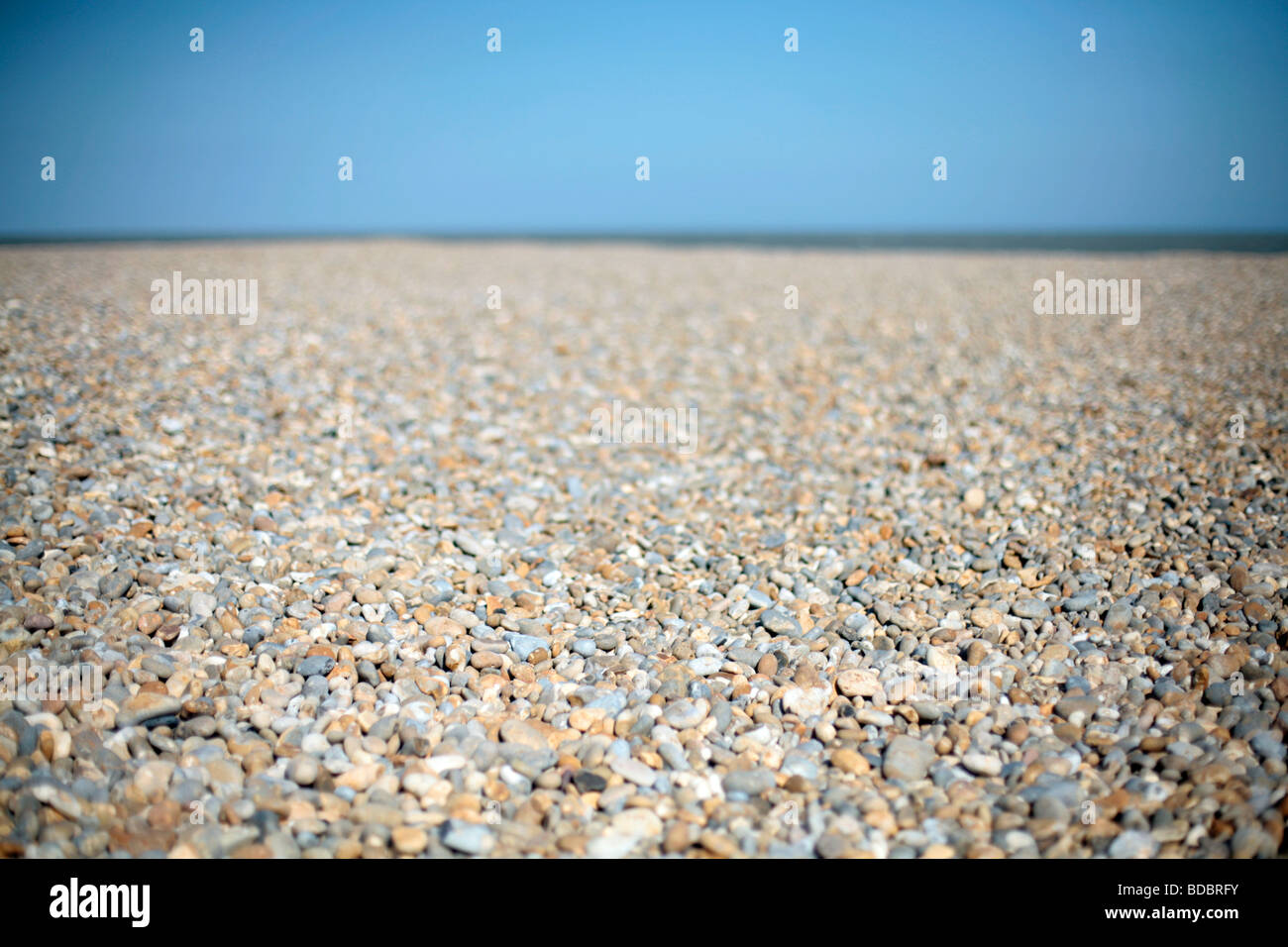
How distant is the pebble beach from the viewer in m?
3.39

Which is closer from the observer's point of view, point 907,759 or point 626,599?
point 907,759

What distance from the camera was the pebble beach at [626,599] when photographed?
3.39m

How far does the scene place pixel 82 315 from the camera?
10133mm

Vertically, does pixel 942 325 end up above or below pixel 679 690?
above

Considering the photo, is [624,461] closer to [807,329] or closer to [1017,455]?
[1017,455]

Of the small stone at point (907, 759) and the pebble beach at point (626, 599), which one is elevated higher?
the pebble beach at point (626, 599)

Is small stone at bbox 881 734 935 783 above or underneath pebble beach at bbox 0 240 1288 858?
underneath

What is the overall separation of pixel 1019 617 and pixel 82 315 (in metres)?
11.9

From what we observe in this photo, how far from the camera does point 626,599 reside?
5.33m

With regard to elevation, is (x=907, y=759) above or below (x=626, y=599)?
below

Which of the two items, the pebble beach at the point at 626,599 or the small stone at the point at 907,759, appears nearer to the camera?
the pebble beach at the point at 626,599

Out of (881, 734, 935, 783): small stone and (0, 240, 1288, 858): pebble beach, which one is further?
(881, 734, 935, 783): small stone
